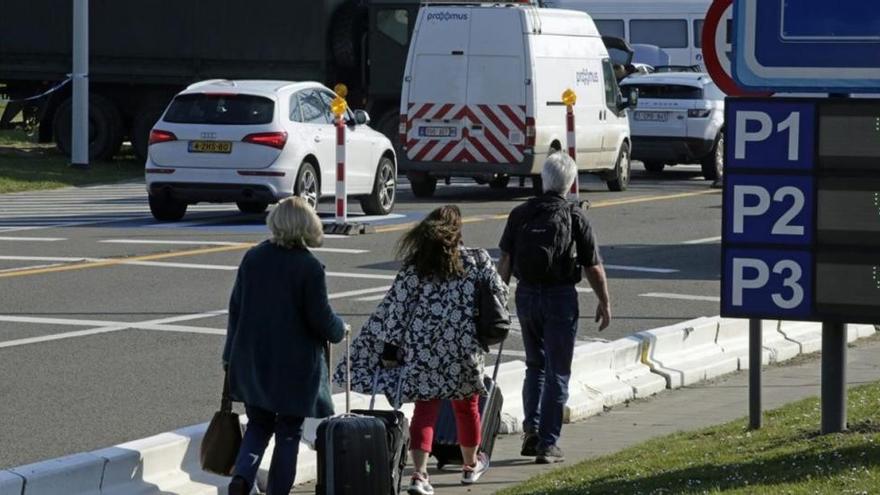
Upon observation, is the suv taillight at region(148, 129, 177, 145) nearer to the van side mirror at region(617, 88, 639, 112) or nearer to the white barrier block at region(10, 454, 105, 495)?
the van side mirror at region(617, 88, 639, 112)

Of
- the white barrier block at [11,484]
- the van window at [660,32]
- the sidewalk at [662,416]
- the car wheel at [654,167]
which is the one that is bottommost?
the sidewalk at [662,416]

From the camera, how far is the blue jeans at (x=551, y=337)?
32.7ft

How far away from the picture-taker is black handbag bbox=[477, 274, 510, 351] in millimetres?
8992

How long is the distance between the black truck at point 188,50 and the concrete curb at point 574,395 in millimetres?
18374

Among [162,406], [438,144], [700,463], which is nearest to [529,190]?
[438,144]

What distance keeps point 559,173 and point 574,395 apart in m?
1.97

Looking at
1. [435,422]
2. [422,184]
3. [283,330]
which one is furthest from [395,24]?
[283,330]

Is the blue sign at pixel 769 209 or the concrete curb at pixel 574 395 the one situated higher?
the blue sign at pixel 769 209

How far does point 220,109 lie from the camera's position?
22.1m

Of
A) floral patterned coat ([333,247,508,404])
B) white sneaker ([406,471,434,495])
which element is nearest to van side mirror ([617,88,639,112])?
floral patterned coat ([333,247,508,404])

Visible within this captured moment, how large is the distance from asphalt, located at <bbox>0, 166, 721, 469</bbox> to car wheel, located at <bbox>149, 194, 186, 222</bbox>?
249 millimetres

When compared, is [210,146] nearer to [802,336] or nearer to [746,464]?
[802,336]

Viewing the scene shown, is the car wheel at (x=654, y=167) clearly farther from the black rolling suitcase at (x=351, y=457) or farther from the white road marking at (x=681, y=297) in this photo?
the black rolling suitcase at (x=351, y=457)

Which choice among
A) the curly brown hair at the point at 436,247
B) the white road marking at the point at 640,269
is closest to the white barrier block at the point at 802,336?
the white road marking at the point at 640,269
